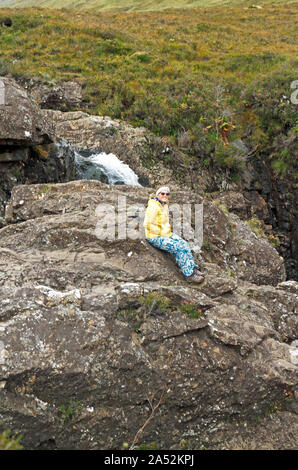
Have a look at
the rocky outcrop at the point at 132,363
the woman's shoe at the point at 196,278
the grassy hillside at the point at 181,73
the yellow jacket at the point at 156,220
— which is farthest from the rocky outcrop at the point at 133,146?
the rocky outcrop at the point at 132,363

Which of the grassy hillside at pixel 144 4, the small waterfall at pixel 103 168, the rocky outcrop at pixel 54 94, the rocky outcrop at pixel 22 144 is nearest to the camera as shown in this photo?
the rocky outcrop at pixel 22 144

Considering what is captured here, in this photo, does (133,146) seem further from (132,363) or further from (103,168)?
(132,363)

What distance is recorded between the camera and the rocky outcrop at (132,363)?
5.71m

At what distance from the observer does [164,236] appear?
8.61 meters

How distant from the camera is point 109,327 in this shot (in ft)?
21.0

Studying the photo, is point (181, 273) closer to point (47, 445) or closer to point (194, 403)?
point (194, 403)

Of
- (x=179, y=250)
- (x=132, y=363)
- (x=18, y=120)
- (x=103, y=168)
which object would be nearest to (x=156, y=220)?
(x=179, y=250)

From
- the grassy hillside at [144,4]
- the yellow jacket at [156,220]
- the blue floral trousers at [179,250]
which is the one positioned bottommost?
the blue floral trousers at [179,250]

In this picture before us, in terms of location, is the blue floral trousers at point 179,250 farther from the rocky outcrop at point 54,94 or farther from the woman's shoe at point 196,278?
the rocky outcrop at point 54,94

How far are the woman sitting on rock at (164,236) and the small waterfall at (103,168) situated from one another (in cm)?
1122

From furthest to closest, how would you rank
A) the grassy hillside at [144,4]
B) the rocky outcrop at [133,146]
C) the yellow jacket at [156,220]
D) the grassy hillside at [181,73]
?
the grassy hillside at [144,4], the grassy hillside at [181,73], the rocky outcrop at [133,146], the yellow jacket at [156,220]

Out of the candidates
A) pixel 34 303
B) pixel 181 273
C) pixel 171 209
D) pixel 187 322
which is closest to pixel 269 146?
pixel 171 209

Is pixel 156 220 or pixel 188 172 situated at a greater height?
pixel 156 220

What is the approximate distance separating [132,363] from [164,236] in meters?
3.36
